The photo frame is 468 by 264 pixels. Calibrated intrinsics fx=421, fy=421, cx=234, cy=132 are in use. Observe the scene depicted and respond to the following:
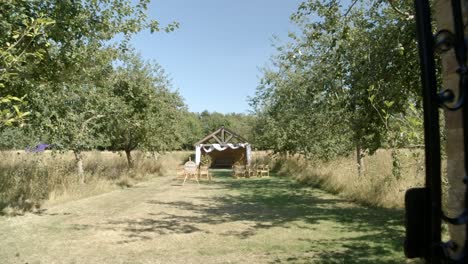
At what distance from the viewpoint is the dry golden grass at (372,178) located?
11098 mm

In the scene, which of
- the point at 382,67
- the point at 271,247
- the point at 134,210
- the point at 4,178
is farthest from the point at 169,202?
the point at 382,67

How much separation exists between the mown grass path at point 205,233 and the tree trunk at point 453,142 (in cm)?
524

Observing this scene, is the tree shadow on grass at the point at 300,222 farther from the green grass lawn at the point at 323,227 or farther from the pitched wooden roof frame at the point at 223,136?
the pitched wooden roof frame at the point at 223,136

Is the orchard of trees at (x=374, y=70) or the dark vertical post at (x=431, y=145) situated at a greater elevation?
the orchard of trees at (x=374, y=70)

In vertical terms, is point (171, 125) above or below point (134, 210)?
above

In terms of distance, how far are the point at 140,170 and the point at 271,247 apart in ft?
62.7

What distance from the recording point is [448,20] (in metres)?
1.56

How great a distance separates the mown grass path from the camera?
273 inches

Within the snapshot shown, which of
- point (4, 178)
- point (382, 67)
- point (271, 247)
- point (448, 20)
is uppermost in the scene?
point (382, 67)

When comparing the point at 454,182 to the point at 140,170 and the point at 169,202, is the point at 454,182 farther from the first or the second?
the point at 140,170

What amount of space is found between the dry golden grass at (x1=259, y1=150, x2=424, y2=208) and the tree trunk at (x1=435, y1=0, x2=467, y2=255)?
6469 mm

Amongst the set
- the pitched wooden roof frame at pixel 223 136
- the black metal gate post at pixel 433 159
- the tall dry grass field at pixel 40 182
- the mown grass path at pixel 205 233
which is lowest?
the mown grass path at pixel 205 233

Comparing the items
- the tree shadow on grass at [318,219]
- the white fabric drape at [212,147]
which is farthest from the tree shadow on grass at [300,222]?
the white fabric drape at [212,147]

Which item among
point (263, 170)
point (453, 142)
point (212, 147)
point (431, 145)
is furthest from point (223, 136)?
point (431, 145)
